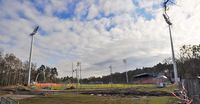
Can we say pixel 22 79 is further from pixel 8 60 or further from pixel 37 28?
pixel 37 28

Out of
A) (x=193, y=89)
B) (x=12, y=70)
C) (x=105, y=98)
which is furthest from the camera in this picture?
(x=12, y=70)

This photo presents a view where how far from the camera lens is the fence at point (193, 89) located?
6728 millimetres

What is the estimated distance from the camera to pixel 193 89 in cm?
681

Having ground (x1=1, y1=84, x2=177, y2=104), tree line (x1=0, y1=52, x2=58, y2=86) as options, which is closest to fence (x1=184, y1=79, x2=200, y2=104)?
ground (x1=1, y1=84, x2=177, y2=104)

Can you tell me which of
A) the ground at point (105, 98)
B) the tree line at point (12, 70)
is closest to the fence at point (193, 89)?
the ground at point (105, 98)

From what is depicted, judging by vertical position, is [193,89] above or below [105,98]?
above

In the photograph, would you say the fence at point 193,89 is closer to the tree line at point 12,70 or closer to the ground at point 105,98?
the ground at point 105,98

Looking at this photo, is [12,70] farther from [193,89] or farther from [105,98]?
[193,89]

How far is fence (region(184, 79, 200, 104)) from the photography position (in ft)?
22.1

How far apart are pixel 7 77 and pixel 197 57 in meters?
72.3

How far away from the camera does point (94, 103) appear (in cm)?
2753

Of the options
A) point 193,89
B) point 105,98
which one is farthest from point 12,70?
point 193,89

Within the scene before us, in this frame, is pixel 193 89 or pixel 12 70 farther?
pixel 12 70

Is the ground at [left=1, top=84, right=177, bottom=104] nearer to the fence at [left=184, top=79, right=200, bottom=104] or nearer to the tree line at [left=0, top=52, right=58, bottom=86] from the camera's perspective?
the fence at [left=184, top=79, right=200, bottom=104]
